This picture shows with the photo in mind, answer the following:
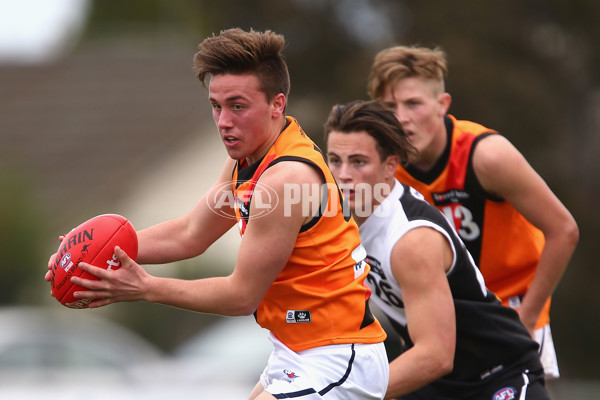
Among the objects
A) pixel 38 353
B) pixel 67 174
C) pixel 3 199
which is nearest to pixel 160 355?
pixel 38 353

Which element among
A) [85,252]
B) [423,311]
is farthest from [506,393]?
[85,252]

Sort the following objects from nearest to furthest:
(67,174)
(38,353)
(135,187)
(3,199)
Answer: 1. (38,353)
2. (3,199)
3. (135,187)
4. (67,174)

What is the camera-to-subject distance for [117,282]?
3822mm

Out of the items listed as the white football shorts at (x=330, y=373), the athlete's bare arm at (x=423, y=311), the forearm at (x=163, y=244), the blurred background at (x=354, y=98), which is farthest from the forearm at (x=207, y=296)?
the blurred background at (x=354, y=98)

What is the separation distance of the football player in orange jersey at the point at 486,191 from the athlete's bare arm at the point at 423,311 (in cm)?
91

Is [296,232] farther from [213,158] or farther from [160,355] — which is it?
[213,158]

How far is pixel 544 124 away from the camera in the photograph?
1339 centimetres

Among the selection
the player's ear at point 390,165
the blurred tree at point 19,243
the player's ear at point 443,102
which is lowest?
the blurred tree at point 19,243

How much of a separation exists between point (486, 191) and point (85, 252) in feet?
8.11

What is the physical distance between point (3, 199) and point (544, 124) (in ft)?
30.9

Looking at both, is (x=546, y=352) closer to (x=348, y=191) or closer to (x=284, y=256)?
(x=348, y=191)

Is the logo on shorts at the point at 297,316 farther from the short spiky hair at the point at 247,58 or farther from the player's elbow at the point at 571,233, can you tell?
the player's elbow at the point at 571,233

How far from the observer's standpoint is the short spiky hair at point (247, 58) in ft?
13.5

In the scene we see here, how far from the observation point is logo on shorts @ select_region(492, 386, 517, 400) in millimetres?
4871
